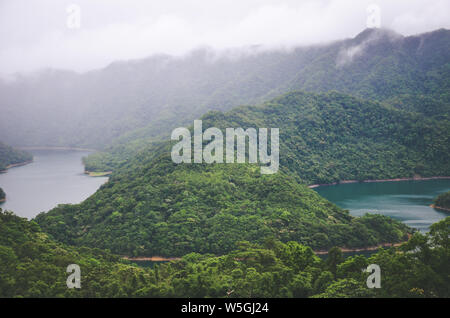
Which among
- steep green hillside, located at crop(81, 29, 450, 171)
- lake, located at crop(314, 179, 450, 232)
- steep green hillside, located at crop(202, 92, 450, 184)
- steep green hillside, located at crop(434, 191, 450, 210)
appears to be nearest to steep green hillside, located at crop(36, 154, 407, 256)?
lake, located at crop(314, 179, 450, 232)

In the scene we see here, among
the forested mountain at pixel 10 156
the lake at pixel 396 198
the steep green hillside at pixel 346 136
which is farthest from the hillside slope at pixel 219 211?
the forested mountain at pixel 10 156

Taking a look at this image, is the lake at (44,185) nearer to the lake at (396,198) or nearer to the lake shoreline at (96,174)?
the lake shoreline at (96,174)

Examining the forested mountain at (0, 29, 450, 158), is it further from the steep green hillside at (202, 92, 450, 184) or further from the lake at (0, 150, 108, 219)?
the lake at (0, 150, 108, 219)

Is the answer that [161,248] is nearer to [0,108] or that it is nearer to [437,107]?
[437,107]

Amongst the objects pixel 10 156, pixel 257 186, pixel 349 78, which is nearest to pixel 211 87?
pixel 349 78
